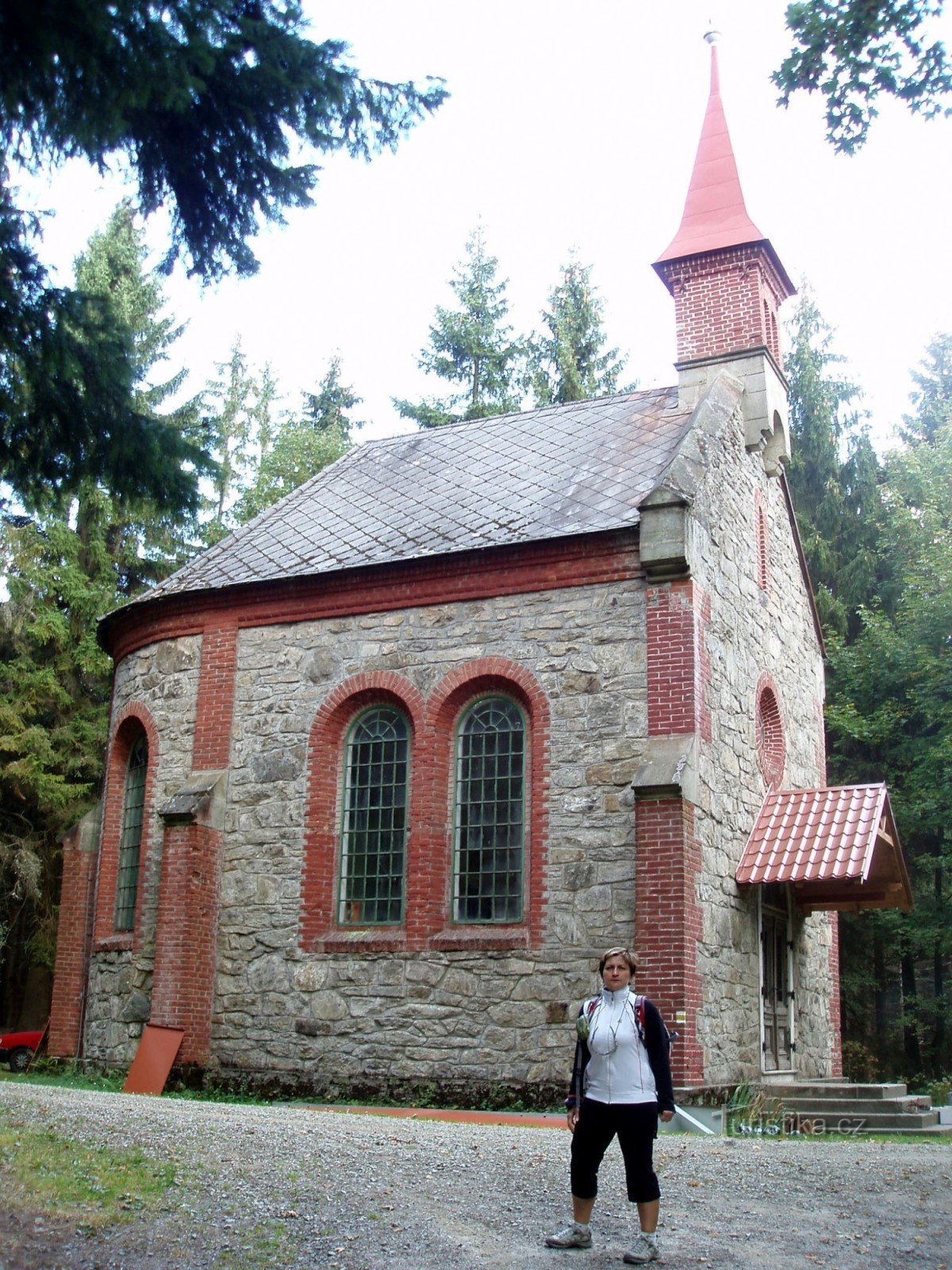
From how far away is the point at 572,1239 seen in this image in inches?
234

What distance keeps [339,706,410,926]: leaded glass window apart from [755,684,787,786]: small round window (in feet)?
15.4

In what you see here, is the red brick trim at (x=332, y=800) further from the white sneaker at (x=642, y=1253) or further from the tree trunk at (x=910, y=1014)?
the tree trunk at (x=910, y=1014)

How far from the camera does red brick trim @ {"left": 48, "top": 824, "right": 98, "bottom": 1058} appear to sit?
16578 millimetres

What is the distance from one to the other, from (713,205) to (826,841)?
30.6 feet

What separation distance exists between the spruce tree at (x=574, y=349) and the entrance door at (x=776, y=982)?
67.9 ft

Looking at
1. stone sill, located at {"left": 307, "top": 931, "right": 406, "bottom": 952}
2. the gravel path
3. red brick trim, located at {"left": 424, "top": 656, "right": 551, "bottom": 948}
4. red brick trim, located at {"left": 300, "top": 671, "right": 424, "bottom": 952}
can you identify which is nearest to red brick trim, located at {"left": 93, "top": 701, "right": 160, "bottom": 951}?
red brick trim, located at {"left": 300, "top": 671, "right": 424, "bottom": 952}

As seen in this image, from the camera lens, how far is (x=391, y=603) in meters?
14.7

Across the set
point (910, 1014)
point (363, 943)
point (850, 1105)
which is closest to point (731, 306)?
point (363, 943)

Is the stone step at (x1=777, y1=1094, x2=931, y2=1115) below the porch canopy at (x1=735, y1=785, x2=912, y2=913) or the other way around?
below

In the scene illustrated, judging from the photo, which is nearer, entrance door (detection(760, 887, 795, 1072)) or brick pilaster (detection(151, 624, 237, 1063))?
brick pilaster (detection(151, 624, 237, 1063))

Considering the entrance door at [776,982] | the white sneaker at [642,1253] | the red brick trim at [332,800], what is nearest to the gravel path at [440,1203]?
the white sneaker at [642,1253]

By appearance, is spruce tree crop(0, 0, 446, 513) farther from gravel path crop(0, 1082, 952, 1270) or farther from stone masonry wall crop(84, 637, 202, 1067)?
stone masonry wall crop(84, 637, 202, 1067)

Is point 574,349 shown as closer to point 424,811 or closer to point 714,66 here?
point 714,66

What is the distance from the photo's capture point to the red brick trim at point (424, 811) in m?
13.3
